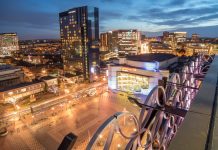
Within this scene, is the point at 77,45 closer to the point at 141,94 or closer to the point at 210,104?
the point at 141,94

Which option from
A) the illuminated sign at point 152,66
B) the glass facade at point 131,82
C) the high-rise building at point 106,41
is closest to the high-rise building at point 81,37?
the glass facade at point 131,82

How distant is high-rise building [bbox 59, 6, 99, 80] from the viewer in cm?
2852

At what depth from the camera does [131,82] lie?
16.6 metres

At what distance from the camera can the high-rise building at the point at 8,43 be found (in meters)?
58.3

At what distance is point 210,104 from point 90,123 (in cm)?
958

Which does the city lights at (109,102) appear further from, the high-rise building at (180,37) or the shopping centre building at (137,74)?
the high-rise building at (180,37)

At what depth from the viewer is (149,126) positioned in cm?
255

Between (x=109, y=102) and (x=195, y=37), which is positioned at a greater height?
(x=195, y=37)

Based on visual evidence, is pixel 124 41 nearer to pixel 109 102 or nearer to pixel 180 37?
pixel 180 37

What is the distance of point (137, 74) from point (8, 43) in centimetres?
6193

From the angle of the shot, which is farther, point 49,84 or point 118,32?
point 118,32

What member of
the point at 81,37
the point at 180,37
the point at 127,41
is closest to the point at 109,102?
the point at 81,37

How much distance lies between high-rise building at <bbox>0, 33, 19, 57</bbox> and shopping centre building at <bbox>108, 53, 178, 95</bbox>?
53.0 meters

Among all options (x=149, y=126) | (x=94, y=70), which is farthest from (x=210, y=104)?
(x=94, y=70)
